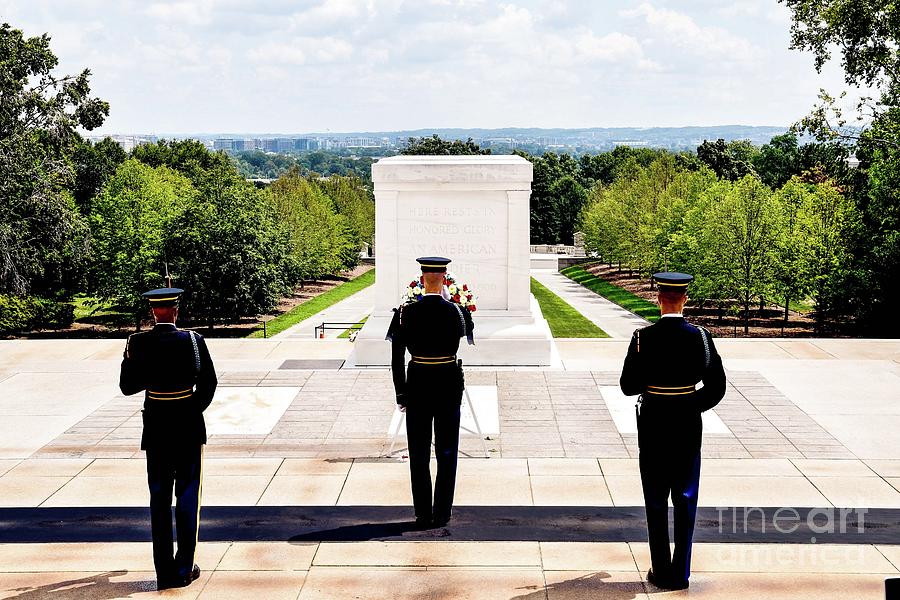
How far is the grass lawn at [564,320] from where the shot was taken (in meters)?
33.0

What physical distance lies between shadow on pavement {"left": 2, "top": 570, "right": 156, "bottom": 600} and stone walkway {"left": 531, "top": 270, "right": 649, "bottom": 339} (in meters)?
19.6

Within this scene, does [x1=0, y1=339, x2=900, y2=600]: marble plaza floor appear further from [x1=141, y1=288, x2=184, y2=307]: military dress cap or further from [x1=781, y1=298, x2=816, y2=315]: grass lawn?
[x1=781, y1=298, x2=816, y2=315]: grass lawn

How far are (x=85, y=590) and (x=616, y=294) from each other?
44.6m

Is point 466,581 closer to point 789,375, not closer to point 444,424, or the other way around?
point 444,424

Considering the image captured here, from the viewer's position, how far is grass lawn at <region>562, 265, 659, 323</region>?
132 ft

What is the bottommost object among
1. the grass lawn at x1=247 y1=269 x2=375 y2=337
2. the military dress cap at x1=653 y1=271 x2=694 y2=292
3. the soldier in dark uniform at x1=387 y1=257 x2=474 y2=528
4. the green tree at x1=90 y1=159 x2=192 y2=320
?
the grass lawn at x1=247 y1=269 x2=375 y2=337

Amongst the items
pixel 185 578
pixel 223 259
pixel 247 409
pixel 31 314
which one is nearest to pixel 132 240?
pixel 223 259

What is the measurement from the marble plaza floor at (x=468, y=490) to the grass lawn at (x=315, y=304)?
25289 millimetres

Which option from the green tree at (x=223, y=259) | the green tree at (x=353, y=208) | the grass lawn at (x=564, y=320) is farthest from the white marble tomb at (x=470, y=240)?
the green tree at (x=353, y=208)

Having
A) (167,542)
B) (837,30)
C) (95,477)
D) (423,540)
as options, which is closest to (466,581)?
(423,540)

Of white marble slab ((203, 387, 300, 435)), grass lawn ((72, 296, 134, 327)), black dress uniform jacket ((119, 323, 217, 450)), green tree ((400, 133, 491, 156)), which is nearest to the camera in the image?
black dress uniform jacket ((119, 323, 217, 450))

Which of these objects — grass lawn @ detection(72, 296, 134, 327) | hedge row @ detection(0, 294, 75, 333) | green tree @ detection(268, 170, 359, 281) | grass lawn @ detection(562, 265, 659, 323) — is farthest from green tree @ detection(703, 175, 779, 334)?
hedge row @ detection(0, 294, 75, 333)

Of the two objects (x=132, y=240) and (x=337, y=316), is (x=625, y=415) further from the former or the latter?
(x=337, y=316)

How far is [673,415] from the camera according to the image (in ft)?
21.2
